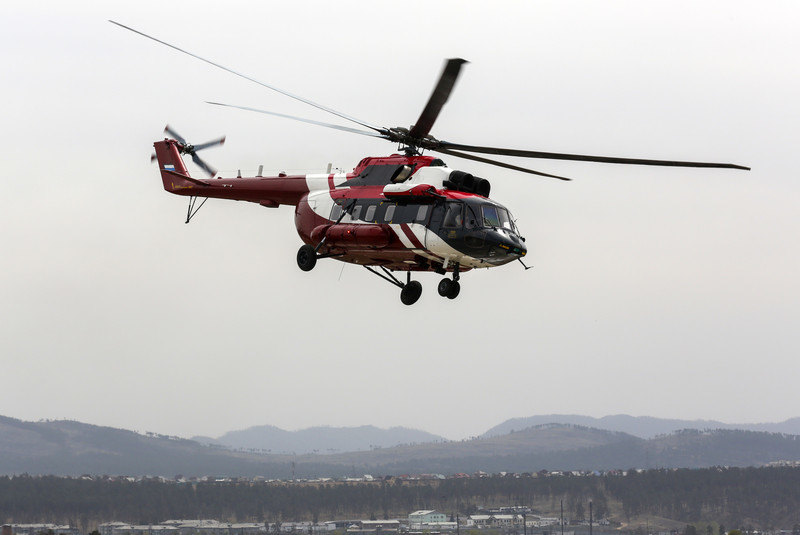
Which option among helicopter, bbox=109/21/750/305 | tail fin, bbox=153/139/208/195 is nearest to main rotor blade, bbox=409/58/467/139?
helicopter, bbox=109/21/750/305

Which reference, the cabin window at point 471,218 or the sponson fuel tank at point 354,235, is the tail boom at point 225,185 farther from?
the cabin window at point 471,218

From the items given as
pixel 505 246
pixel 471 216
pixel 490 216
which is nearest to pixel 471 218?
pixel 471 216

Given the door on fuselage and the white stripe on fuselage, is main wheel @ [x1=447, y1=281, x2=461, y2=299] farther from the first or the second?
the door on fuselage

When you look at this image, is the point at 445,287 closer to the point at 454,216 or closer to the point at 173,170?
the point at 454,216

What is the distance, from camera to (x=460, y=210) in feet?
136

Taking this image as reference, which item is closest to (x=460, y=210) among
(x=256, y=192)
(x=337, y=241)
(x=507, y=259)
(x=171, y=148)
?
(x=507, y=259)

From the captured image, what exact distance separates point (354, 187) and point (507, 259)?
24.0ft

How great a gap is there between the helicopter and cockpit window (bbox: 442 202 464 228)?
0.04 meters

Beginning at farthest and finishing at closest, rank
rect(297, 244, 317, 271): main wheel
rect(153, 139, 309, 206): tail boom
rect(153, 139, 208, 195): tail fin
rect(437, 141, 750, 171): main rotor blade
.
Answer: rect(153, 139, 208, 195): tail fin, rect(153, 139, 309, 206): tail boom, rect(297, 244, 317, 271): main wheel, rect(437, 141, 750, 171): main rotor blade

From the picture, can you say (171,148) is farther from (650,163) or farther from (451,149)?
(650,163)

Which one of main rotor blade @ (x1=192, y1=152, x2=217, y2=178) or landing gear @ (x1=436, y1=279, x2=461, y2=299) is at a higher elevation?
main rotor blade @ (x1=192, y1=152, x2=217, y2=178)

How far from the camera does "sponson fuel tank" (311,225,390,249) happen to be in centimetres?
4238

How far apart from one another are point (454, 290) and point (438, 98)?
772cm

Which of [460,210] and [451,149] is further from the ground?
[451,149]
